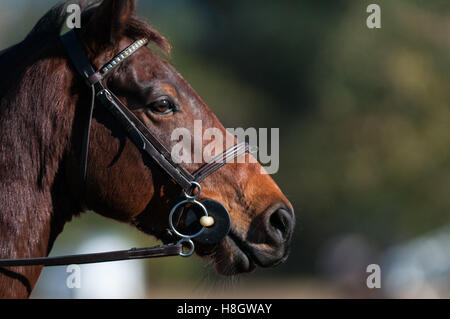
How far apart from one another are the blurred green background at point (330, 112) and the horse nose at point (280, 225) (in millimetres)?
12054

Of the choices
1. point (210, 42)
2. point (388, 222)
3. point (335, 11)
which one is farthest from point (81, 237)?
point (335, 11)

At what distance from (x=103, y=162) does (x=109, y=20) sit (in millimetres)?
798

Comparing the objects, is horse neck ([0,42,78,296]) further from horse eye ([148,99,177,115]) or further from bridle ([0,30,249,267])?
horse eye ([148,99,177,115])

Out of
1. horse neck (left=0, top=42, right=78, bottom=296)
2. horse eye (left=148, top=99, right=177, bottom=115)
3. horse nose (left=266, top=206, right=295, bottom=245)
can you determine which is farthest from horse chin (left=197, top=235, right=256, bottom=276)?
horse neck (left=0, top=42, right=78, bottom=296)

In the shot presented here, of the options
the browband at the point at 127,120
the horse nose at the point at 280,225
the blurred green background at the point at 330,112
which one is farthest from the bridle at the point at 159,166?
the blurred green background at the point at 330,112

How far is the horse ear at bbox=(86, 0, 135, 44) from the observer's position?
120 inches

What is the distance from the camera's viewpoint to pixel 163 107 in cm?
315

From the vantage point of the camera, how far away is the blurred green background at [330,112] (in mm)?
17969

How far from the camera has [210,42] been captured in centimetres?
2395

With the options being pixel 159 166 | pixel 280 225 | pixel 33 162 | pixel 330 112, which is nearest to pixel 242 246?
pixel 280 225

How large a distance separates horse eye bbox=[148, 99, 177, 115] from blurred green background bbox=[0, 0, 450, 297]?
39.6 feet

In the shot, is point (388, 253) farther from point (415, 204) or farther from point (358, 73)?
point (358, 73)

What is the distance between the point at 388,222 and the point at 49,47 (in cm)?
1761

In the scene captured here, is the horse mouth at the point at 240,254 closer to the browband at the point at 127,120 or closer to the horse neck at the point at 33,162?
the browband at the point at 127,120
